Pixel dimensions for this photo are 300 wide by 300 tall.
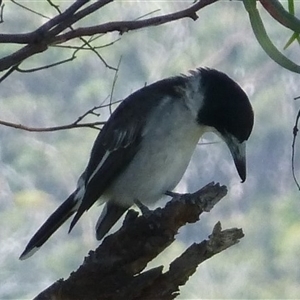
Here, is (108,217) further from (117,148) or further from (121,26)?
(121,26)

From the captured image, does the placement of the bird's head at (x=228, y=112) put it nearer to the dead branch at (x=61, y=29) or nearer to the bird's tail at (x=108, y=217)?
the bird's tail at (x=108, y=217)

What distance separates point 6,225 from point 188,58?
0.65 metres

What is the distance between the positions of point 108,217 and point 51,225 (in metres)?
0.13

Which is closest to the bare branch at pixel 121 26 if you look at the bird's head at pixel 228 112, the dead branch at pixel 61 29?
the dead branch at pixel 61 29

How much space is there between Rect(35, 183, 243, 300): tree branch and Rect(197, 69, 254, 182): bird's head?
0.28 m

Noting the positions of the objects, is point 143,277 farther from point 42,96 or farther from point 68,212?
point 42,96

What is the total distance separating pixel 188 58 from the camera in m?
2.06

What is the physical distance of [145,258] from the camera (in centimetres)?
114

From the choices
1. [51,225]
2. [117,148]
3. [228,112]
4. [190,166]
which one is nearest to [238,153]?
[228,112]

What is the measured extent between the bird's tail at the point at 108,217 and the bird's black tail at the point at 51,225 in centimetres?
6

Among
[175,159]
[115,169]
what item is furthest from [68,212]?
[175,159]

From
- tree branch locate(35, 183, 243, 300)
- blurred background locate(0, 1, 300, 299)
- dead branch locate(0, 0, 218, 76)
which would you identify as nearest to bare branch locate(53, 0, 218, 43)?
dead branch locate(0, 0, 218, 76)

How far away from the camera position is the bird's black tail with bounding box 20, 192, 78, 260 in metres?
1.45

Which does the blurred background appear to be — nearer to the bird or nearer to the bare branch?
the bird
